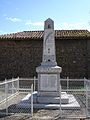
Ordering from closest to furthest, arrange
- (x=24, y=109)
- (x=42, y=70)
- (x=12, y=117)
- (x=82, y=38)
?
1. (x=12, y=117)
2. (x=24, y=109)
3. (x=42, y=70)
4. (x=82, y=38)

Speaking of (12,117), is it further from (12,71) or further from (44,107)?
(12,71)

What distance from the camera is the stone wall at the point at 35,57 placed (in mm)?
23641

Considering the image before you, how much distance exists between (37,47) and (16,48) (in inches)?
83.1

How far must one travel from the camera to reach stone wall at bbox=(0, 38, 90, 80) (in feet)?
77.6

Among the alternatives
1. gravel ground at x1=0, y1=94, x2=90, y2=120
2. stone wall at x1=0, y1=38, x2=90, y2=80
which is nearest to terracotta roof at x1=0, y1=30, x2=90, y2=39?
stone wall at x1=0, y1=38, x2=90, y2=80

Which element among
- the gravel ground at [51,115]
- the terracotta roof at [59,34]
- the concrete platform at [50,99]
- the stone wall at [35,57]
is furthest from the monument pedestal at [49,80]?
the terracotta roof at [59,34]

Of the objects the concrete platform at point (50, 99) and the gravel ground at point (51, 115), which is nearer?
the gravel ground at point (51, 115)

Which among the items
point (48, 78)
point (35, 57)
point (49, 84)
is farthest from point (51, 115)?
point (35, 57)

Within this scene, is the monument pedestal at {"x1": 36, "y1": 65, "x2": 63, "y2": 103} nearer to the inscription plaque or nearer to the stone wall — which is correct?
the inscription plaque

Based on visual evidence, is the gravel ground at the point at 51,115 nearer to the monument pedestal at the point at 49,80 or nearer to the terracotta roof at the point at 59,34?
the monument pedestal at the point at 49,80

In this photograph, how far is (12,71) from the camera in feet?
79.0

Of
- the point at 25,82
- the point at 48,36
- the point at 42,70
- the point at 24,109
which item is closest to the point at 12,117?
the point at 24,109

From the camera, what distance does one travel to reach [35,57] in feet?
78.6

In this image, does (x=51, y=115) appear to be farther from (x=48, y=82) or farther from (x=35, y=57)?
(x=35, y=57)
